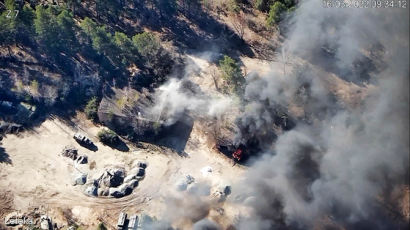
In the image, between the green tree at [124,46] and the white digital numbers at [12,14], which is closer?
the white digital numbers at [12,14]

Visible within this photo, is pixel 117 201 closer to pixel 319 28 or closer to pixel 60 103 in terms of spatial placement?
pixel 60 103

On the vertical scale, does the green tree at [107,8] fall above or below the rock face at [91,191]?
above

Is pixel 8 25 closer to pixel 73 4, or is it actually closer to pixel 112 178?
pixel 73 4

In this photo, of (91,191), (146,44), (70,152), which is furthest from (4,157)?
(146,44)

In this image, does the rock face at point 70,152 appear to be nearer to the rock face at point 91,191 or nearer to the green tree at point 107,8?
the rock face at point 91,191

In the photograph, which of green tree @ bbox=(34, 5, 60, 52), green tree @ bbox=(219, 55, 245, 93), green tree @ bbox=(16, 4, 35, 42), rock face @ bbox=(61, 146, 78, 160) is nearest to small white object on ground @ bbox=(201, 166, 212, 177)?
green tree @ bbox=(219, 55, 245, 93)

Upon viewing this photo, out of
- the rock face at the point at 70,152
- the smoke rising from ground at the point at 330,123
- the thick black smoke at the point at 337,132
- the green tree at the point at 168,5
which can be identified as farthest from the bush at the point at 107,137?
the green tree at the point at 168,5

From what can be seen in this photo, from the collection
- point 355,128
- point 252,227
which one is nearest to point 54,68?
point 252,227
